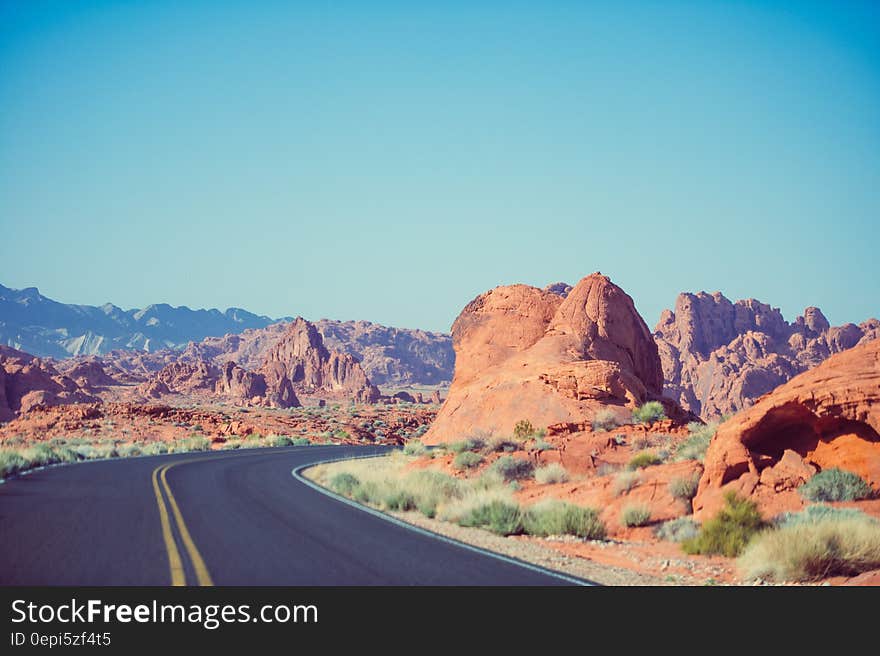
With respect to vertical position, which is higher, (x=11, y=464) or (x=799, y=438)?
(x=799, y=438)

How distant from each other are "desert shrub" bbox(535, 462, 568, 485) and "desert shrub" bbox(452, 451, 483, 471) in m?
3.62

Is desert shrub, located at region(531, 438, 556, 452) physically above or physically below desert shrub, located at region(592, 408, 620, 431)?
below

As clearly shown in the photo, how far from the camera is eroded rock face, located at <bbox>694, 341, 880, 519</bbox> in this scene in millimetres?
14641

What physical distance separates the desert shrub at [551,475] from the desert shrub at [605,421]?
967 cm

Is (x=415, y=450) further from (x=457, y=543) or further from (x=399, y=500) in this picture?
(x=457, y=543)

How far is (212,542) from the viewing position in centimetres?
1109

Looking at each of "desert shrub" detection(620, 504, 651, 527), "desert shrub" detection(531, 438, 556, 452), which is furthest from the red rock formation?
"desert shrub" detection(620, 504, 651, 527)

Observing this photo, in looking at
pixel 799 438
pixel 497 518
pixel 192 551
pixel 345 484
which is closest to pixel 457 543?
pixel 497 518

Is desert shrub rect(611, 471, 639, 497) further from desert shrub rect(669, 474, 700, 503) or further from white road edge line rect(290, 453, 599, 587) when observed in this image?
white road edge line rect(290, 453, 599, 587)

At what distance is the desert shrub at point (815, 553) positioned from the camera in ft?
33.3

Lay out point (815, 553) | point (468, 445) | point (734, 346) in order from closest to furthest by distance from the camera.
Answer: point (815, 553), point (468, 445), point (734, 346)

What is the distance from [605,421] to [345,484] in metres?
13.1

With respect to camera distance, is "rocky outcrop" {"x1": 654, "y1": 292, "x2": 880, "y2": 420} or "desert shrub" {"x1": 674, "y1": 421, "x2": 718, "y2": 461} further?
"rocky outcrop" {"x1": 654, "y1": 292, "x2": 880, "y2": 420}

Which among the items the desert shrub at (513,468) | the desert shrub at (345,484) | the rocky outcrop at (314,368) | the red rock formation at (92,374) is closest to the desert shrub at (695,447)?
the desert shrub at (513,468)
